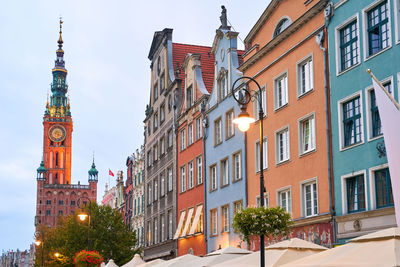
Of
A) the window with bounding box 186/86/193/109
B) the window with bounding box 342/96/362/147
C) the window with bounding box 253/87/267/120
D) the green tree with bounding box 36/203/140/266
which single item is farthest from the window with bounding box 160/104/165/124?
the window with bounding box 342/96/362/147

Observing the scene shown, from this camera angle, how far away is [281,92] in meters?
30.6

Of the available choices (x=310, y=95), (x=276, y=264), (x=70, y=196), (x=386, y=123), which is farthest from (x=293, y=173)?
(x=70, y=196)

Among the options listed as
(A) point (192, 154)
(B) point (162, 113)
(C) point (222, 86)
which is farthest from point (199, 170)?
(B) point (162, 113)

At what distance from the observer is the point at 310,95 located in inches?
1077

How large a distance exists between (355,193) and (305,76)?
6.37 m

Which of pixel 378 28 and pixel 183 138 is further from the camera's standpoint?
pixel 183 138

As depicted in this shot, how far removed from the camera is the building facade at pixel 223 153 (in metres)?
35.8

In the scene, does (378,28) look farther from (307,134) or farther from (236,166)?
(236,166)

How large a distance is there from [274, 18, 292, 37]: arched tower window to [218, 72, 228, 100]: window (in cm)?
735

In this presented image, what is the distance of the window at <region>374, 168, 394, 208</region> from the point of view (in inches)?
854

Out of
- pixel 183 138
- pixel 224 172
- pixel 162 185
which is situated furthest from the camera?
pixel 162 185

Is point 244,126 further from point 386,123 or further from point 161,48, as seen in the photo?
point 161,48

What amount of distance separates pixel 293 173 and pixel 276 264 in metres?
10.9

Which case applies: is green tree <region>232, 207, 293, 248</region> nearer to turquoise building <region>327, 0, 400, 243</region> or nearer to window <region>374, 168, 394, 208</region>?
turquoise building <region>327, 0, 400, 243</region>
